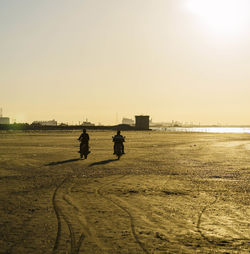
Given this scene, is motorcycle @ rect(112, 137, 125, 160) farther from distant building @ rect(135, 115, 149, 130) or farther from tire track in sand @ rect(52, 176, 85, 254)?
distant building @ rect(135, 115, 149, 130)

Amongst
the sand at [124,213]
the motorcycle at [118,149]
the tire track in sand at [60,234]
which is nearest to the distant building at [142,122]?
the motorcycle at [118,149]

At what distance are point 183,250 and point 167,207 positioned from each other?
9.39 feet

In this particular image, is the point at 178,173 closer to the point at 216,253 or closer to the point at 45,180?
the point at 45,180

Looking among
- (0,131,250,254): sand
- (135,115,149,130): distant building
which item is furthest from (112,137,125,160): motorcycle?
(135,115,149,130): distant building

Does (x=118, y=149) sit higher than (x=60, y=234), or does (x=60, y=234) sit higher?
(x=118, y=149)

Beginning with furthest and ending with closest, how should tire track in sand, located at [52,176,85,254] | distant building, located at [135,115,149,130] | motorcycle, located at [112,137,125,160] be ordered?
distant building, located at [135,115,149,130] → motorcycle, located at [112,137,125,160] → tire track in sand, located at [52,176,85,254]

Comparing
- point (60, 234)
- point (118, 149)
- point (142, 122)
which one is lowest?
point (60, 234)

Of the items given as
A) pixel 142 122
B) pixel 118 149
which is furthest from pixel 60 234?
pixel 142 122

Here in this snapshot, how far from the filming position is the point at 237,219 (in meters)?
7.38

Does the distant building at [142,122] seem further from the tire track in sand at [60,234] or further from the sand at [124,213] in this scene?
the tire track in sand at [60,234]

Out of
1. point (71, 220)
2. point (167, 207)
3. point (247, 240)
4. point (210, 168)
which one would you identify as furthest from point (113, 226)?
point (210, 168)

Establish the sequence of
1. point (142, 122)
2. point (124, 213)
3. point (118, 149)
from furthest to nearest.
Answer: point (142, 122) < point (118, 149) < point (124, 213)

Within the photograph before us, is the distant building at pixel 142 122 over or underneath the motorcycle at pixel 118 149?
over

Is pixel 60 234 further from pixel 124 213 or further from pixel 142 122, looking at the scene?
pixel 142 122
